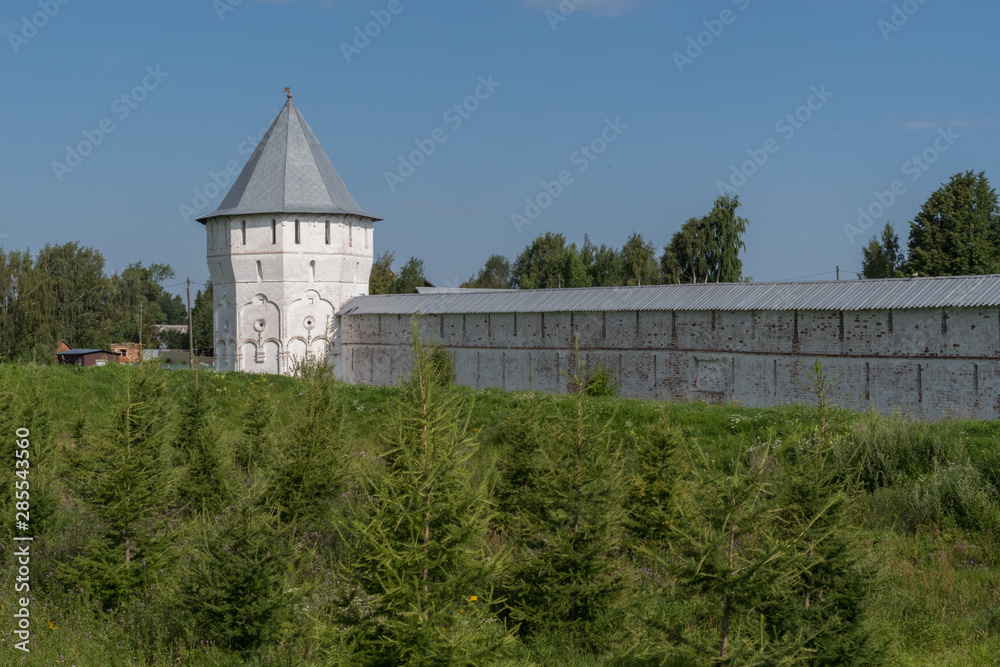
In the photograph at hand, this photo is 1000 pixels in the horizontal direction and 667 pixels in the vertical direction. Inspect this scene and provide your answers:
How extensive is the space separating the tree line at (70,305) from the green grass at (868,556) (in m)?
24.8

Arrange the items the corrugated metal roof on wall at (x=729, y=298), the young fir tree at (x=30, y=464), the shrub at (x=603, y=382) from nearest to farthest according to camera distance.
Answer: the young fir tree at (x=30, y=464)
the corrugated metal roof on wall at (x=729, y=298)
the shrub at (x=603, y=382)

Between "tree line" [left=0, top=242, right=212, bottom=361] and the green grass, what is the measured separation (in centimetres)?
2476

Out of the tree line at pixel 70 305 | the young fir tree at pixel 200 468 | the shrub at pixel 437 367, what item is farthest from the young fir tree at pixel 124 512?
the tree line at pixel 70 305

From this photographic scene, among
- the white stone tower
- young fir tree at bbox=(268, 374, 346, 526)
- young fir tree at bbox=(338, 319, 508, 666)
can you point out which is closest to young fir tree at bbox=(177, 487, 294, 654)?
young fir tree at bbox=(338, 319, 508, 666)

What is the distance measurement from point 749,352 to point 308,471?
11.3 meters

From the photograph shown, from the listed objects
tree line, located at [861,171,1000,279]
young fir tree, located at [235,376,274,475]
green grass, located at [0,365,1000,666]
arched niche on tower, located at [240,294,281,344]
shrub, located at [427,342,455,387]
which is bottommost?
green grass, located at [0,365,1000,666]

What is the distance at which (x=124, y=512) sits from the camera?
6.84 meters

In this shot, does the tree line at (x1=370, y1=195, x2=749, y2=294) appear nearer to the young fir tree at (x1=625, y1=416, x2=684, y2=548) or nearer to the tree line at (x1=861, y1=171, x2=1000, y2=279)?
the tree line at (x1=861, y1=171, x2=1000, y2=279)

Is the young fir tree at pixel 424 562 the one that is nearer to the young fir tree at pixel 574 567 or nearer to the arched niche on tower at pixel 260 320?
the young fir tree at pixel 574 567

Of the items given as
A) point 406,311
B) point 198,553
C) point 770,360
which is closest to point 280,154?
point 406,311

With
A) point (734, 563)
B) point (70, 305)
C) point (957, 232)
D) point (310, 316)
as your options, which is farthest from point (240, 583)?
point (70, 305)

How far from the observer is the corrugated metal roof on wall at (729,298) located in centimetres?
1503

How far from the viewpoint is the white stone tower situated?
25281 mm

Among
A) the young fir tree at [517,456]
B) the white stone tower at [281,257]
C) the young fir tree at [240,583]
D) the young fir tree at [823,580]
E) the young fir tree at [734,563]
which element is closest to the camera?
the young fir tree at [734,563]
